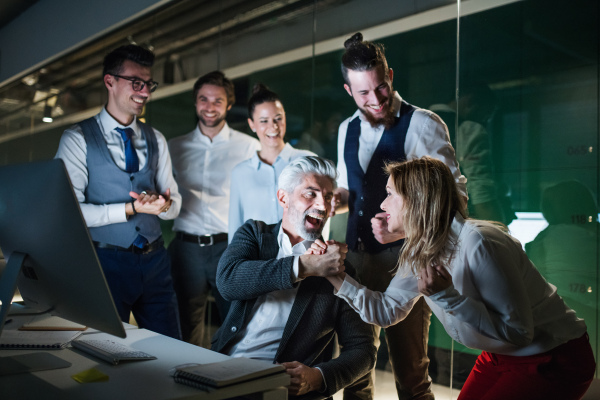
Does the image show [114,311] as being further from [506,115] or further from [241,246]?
[506,115]

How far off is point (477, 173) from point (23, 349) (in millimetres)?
1877

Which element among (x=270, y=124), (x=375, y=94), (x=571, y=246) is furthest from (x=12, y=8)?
(x=571, y=246)

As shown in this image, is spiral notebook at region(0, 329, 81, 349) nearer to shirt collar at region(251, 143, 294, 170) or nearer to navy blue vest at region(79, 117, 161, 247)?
navy blue vest at region(79, 117, 161, 247)

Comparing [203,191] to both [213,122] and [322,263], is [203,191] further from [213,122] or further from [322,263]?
[322,263]

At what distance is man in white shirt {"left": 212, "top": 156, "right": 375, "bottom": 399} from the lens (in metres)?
1.89

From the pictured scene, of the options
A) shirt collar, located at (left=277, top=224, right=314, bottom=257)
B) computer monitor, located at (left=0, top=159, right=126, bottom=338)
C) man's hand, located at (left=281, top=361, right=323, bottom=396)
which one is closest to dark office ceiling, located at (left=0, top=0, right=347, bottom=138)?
shirt collar, located at (left=277, top=224, right=314, bottom=257)

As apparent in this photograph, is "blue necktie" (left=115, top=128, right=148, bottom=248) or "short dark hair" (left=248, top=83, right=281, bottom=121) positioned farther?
"short dark hair" (left=248, top=83, right=281, bottom=121)

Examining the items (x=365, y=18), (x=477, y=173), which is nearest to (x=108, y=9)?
(x=365, y=18)

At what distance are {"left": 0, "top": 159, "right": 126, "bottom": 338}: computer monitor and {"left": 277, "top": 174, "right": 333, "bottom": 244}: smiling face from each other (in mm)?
1004

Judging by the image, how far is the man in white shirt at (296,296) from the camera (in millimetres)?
1892

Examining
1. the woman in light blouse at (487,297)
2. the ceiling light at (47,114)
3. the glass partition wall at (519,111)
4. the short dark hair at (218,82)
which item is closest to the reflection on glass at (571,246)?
the glass partition wall at (519,111)

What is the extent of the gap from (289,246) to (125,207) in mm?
1082

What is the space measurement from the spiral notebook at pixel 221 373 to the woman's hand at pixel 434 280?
1.84 feet

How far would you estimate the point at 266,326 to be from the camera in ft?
6.67
